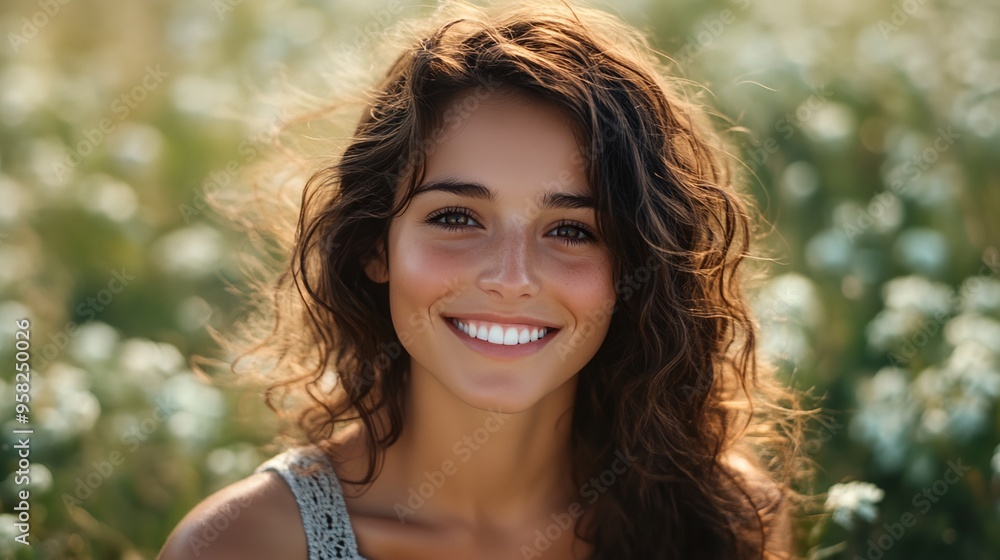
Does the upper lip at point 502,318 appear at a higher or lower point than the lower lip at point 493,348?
higher

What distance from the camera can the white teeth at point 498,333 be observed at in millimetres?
2111

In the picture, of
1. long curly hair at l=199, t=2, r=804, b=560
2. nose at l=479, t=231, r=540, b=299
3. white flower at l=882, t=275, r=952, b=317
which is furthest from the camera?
white flower at l=882, t=275, r=952, b=317

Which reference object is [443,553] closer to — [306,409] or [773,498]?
[306,409]

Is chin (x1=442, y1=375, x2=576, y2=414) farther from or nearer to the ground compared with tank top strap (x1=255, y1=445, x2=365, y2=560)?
farther from the ground

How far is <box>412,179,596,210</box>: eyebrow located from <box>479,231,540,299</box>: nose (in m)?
0.08

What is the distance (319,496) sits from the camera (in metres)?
2.31

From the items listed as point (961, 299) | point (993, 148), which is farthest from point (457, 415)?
point (993, 148)

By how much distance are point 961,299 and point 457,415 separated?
1.74m

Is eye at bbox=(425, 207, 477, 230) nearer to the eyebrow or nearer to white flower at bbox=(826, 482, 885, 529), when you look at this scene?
the eyebrow

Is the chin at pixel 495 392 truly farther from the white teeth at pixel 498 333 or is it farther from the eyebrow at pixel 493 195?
the eyebrow at pixel 493 195

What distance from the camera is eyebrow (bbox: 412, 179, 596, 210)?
2.07 metres

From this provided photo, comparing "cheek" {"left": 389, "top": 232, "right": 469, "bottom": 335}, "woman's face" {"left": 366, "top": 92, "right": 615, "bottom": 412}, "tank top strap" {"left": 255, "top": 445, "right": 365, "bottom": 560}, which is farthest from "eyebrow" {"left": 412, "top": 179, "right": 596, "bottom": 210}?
"tank top strap" {"left": 255, "top": 445, "right": 365, "bottom": 560}

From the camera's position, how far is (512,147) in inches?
81.7

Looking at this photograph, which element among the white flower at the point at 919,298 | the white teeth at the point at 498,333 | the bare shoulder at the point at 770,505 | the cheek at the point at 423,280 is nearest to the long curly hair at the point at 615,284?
the bare shoulder at the point at 770,505
